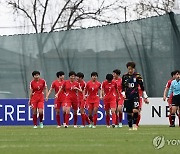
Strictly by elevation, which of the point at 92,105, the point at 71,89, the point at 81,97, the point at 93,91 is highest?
the point at 71,89

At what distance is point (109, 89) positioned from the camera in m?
27.5

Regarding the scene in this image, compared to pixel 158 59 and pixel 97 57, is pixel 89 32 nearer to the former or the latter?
pixel 97 57

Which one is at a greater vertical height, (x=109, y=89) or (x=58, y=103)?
(x=109, y=89)

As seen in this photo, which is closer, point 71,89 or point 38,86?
point 38,86

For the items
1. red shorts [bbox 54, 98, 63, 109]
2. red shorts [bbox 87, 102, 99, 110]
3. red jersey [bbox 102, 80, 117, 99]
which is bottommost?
red shorts [bbox 87, 102, 99, 110]

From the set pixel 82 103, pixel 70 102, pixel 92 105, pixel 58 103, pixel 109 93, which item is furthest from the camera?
pixel 82 103

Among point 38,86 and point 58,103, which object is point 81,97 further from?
point 38,86

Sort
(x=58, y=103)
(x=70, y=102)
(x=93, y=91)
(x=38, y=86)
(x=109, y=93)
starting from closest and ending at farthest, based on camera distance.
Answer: (x=38, y=86)
(x=109, y=93)
(x=93, y=91)
(x=70, y=102)
(x=58, y=103)

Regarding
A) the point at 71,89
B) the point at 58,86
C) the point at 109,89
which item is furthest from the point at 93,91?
the point at 58,86

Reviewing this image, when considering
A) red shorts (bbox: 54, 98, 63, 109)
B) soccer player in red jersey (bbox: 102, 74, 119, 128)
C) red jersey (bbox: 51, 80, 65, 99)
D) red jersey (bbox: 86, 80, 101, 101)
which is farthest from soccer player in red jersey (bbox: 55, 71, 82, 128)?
soccer player in red jersey (bbox: 102, 74, 119, 128)

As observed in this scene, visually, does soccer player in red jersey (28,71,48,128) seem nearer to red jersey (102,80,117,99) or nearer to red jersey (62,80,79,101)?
red jersey (62,80,79,101)

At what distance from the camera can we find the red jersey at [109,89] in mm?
27484

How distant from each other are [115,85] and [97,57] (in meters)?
3.09

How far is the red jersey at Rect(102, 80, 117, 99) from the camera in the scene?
27484 millimetres
